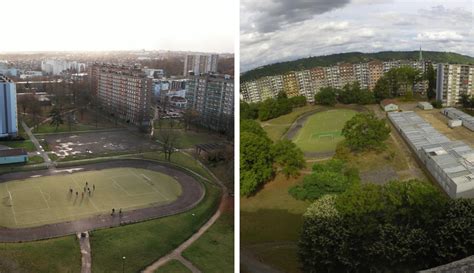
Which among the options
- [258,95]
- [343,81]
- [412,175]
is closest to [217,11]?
[258,95]

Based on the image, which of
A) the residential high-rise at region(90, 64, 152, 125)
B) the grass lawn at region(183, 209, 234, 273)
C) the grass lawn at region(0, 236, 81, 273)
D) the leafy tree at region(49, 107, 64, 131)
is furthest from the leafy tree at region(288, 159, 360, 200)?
the leafy tree at region(49, 107, 64, 131)

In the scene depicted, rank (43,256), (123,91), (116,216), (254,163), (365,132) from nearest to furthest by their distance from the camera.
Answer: (43,256), (116,216), (123,91), (365,132), (254,163)

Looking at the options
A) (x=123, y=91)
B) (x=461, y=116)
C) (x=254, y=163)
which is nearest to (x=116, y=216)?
(x=123, y=91)

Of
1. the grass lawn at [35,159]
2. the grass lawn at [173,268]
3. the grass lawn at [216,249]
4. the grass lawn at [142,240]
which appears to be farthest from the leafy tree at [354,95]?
the grass lawn at [35,159]

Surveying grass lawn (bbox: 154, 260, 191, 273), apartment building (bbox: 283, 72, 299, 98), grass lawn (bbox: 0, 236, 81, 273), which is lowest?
grass lawn (bbox: 154, 260, 191, 273)

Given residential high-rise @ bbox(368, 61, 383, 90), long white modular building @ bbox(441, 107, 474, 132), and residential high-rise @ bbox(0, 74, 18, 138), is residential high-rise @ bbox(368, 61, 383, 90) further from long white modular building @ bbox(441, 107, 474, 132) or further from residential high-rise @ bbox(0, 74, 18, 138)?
residential high-rise @ bbox(0, 74, 18, 138)

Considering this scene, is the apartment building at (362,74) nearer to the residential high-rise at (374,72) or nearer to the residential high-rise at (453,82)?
the residential high-rise at (374,72)

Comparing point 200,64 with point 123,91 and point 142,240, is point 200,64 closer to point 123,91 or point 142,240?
point 123,91
